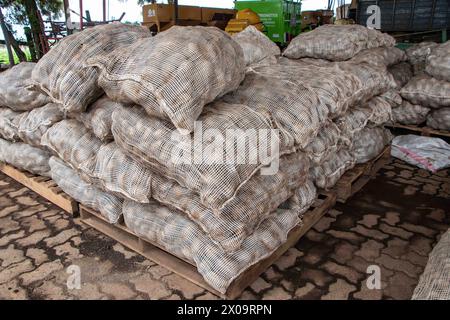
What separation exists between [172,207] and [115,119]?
628 millimetres

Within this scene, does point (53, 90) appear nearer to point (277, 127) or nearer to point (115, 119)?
point (115, 119)

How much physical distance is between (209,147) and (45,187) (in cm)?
208

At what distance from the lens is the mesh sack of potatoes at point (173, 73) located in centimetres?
185

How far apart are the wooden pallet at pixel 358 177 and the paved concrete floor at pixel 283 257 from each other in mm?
101

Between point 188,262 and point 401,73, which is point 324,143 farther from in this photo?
point 401,73

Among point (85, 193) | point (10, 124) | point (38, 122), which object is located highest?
point (38, 122)

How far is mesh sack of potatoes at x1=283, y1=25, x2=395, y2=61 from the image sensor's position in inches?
155

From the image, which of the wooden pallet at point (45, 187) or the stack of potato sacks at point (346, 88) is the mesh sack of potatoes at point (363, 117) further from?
the wooden pallet at point (45, 187)

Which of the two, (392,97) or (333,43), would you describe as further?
(392,97)

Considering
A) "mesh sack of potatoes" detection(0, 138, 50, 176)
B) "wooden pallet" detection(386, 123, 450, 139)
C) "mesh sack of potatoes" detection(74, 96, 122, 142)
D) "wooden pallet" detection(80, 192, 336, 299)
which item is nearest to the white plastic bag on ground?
"wooden pallet" detection(386, 123, 450, 139)

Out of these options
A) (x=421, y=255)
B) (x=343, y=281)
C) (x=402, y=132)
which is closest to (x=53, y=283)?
(x=343, y=281)

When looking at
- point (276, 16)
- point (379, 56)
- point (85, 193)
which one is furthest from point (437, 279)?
point (276, 16)

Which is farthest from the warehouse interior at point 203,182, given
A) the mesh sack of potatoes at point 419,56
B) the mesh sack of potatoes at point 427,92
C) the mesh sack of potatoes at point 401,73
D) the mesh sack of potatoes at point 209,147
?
the mesh sack of potatoes at point 419,56

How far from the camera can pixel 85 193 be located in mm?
2781
